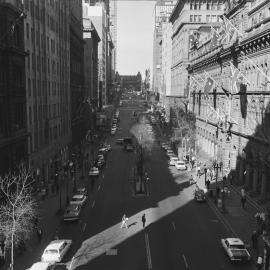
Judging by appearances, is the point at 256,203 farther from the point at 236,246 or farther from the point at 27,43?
the point at 27,43

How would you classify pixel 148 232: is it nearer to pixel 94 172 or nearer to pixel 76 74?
pixel 94 172

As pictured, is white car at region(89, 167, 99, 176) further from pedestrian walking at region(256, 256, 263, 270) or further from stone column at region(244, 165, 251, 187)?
pedestrian walking at region(256, 256, 263, 270)

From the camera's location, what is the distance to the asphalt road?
32.2 metres

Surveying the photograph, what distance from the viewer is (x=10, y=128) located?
44906 mm

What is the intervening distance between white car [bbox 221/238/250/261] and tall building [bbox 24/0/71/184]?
29302 millimetres

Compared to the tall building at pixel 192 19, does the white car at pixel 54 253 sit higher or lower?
lower

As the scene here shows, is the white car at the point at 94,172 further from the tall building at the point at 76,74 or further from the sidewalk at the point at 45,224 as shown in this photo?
the tall building at the point at 76,74

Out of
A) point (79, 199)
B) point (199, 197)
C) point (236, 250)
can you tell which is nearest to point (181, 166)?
point (199, 197)

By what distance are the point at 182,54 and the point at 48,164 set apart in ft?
232

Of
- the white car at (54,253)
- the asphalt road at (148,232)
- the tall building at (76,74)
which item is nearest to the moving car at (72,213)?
the asphalt road at (148,232)

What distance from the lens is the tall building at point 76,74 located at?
87.7 meters

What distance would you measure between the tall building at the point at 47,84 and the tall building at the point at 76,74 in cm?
557

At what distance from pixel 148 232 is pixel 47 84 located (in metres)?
32.9

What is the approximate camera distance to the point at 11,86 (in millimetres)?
45219
